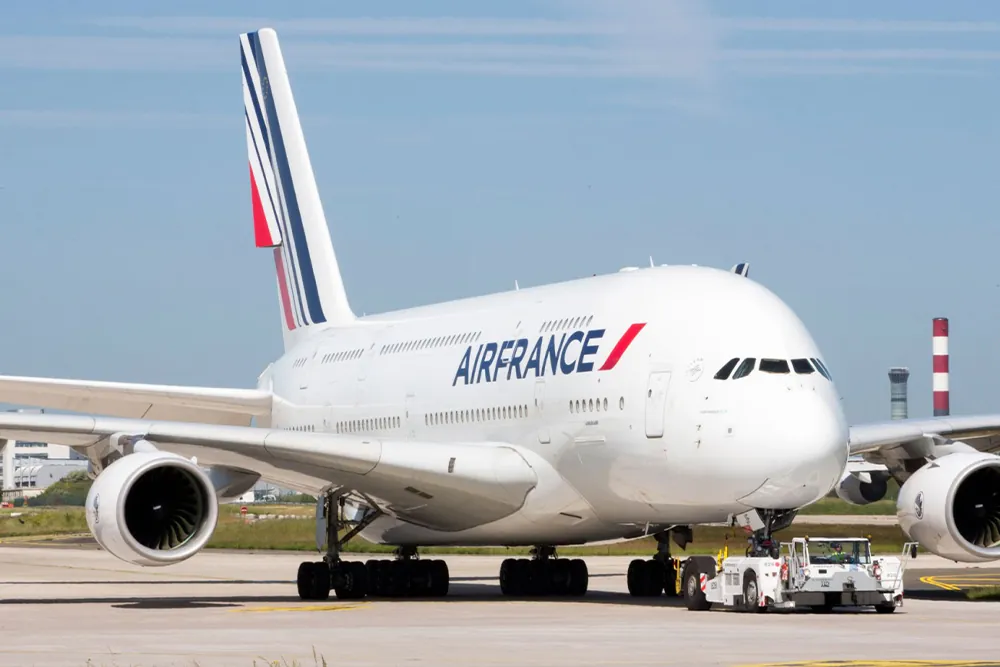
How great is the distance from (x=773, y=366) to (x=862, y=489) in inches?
322

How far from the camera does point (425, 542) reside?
2728cm

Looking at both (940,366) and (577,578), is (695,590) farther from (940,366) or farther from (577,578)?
(940,366)

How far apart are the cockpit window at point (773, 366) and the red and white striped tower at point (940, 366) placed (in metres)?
74.0

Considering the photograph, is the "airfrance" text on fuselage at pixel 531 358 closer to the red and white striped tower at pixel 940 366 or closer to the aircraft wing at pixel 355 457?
the aircraft wing at pixel 355 457

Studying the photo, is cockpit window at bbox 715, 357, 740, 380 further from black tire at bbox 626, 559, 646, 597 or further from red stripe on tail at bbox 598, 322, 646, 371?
black tire at bbox 626, 559, 646, 597

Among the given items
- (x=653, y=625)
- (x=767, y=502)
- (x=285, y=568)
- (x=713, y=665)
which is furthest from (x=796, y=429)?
(x=285, y=568)

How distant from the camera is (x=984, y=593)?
2597cm

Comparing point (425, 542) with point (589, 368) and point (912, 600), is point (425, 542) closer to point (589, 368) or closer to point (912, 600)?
point (589, 368)

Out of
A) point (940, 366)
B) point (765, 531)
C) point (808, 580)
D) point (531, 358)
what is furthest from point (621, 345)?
point (940, 366)

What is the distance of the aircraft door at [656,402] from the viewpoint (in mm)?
21734

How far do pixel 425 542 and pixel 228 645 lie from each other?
34.9ft

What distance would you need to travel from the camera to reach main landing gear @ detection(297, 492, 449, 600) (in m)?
26.0

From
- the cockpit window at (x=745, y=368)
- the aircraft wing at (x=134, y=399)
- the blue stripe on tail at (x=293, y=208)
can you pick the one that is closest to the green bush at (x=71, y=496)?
the blue stripe on tail at (x=293, y=208)

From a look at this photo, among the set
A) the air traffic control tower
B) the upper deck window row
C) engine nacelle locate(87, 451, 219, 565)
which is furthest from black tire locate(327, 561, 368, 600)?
the air traffic control tower
